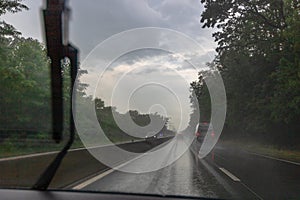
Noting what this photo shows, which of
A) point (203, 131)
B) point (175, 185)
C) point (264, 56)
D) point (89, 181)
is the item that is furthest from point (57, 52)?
point (264, 56)

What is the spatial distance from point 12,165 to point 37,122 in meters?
9.54

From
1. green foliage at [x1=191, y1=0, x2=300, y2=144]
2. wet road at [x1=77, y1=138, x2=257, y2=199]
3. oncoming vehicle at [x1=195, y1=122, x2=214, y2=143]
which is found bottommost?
wet road at [x1=77, y1=138, x2=257, y2=199]

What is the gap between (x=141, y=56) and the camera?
20.4 ft

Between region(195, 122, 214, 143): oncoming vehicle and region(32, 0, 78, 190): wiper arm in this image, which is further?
region(195, 122, 214, 143): oncoming vehicle

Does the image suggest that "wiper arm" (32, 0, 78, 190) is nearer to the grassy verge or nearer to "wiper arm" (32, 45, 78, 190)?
"wiper arm" (32, 45, 78, 190)

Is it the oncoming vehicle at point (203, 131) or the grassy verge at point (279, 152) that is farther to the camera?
the oncoming vehicle at point (203, 131)

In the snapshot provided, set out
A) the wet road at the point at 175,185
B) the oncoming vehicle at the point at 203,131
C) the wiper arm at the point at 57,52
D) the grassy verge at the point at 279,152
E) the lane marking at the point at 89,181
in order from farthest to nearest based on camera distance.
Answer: the oncoming vehicle at the point at 203,131 < the grassy verge at the point at 279,152 < the lane marking at the point at 89,181 < the wet road at the point at 175,185 < the wiper arm at the point at 57,52

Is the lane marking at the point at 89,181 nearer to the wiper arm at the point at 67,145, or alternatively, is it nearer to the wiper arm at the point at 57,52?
the wiper arm at the point at 67,145

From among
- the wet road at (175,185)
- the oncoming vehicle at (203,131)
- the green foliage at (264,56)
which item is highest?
the green foliage at (264,56)

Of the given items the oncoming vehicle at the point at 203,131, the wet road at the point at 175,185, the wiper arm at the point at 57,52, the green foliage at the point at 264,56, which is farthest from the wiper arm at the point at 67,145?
the oncoming vehicle at the point at 203,131

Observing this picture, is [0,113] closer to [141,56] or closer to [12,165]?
[12,165]

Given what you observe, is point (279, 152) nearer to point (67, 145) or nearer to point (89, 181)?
point (89, 181)

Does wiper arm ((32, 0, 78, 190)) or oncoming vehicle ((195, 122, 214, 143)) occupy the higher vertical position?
oncoming vehicle ((195, 122, 214, 143))

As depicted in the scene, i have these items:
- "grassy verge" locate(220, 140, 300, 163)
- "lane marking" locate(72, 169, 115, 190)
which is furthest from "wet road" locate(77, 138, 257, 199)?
"grassy verge" locate(220, 140, 300, 163)
